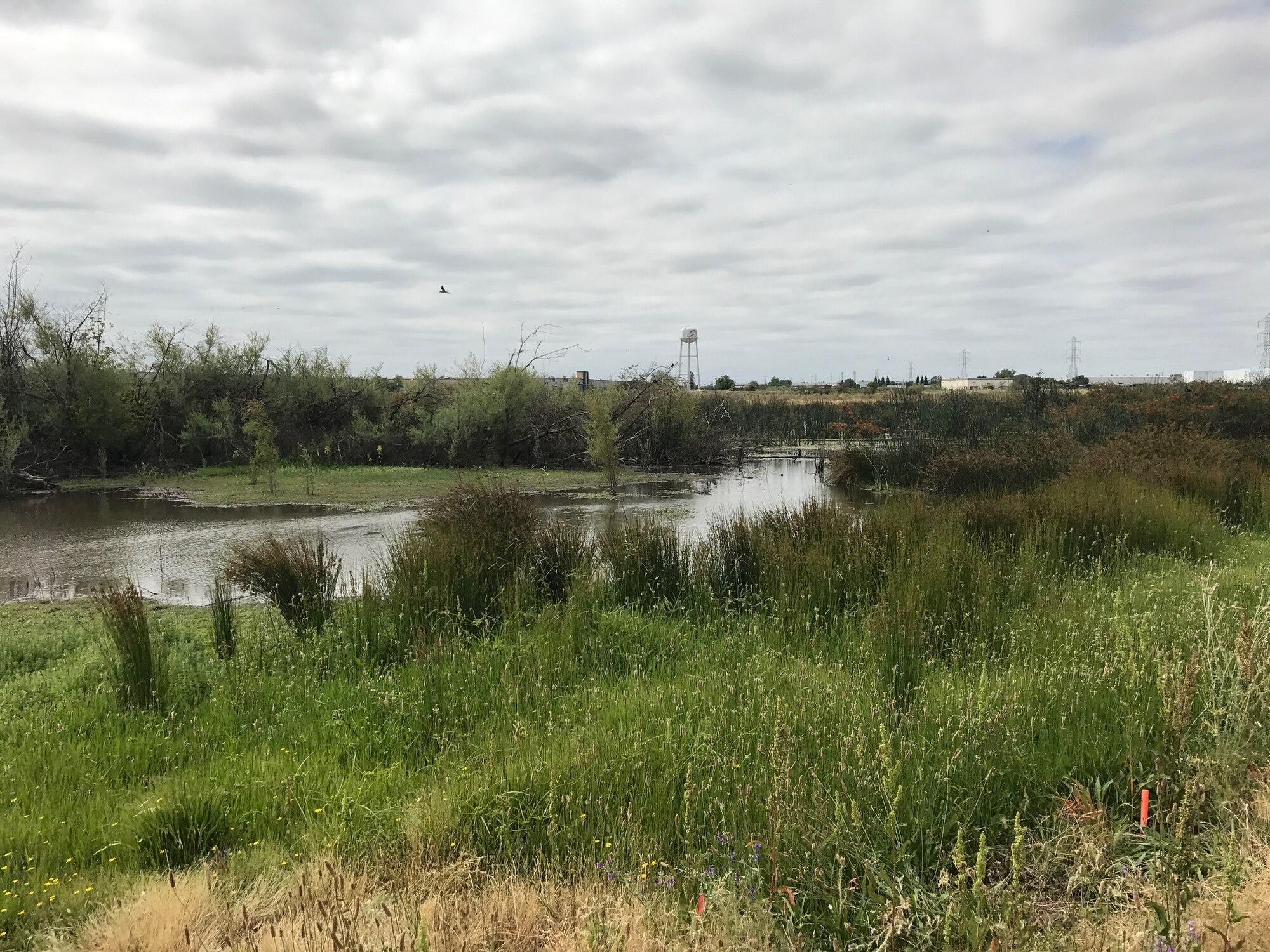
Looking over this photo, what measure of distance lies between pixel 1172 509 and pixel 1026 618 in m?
4.87

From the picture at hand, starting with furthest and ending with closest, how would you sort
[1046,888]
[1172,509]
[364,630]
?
[1172,509], [364,630], [1046,888]

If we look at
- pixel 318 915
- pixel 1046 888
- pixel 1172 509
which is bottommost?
pixel 1046 888

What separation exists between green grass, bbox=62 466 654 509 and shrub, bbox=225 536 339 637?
914cm

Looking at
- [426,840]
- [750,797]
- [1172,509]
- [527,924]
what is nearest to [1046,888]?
[750,797]

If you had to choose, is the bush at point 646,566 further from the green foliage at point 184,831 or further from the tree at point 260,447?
the tree at point 260,447

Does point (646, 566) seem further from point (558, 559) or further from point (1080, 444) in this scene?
point (1080, 444)

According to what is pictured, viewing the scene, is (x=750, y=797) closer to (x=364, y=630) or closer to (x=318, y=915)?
(x=318, y=915)

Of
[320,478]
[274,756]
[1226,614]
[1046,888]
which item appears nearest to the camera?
[1046,888]

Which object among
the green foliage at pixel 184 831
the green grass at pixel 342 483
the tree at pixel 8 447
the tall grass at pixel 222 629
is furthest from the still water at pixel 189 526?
the green foliage at pixel 184 831

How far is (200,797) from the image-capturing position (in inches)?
134

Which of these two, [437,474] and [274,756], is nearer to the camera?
[274,756]

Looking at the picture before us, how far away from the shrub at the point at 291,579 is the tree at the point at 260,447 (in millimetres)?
12408

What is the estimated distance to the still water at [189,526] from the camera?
9.85 metres

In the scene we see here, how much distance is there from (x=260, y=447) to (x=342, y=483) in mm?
2108
